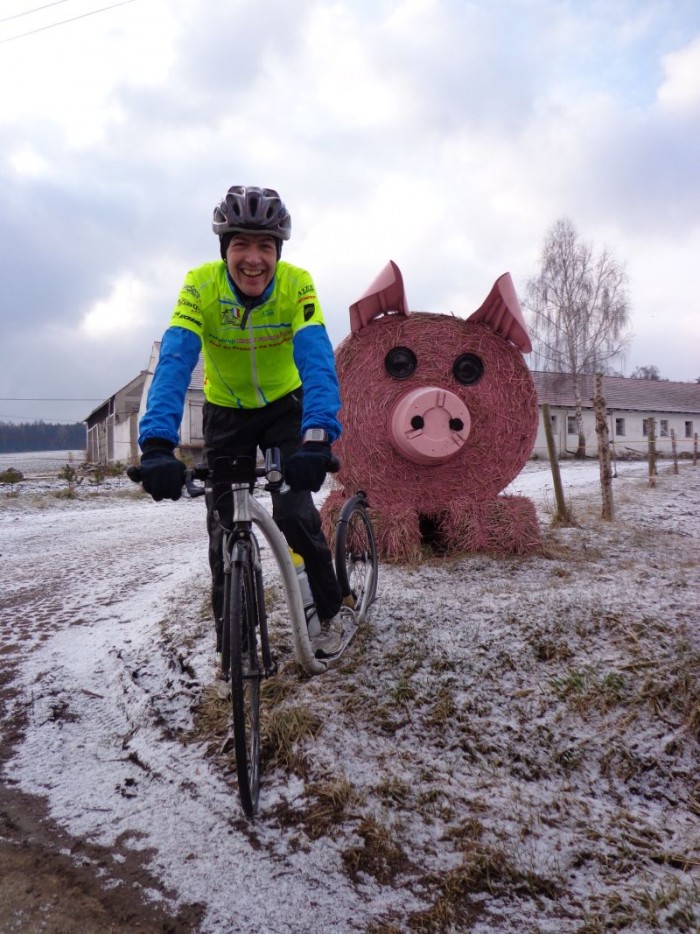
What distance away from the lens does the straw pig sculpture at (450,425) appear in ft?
13.3

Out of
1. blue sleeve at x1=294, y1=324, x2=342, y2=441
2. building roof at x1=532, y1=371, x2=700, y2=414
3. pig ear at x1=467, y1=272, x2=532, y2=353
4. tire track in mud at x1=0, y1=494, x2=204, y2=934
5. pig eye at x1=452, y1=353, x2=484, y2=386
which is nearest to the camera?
tire track in mud at x1=0, y1=494, x2=204, y2=934

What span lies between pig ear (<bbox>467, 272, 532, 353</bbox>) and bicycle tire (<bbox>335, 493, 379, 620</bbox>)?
172cm

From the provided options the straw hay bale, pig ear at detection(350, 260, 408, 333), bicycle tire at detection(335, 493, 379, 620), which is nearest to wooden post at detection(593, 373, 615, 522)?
the straw hay bale

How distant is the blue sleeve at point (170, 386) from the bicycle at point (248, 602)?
152mm

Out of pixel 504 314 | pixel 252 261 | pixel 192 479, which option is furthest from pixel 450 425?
pixel 192 479

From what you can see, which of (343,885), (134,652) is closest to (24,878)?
(343,885)

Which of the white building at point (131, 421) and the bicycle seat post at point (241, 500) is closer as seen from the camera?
the bicycle seat post at point (241, 500)

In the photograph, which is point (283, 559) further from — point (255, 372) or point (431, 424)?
point (431, 424)

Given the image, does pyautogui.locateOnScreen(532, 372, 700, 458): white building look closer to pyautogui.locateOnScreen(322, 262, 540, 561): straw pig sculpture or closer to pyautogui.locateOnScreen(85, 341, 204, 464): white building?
pyautogui.locateOnScreen(85, 341, 204, 464): white building

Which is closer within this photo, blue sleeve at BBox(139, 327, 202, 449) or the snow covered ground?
the snow covered ground

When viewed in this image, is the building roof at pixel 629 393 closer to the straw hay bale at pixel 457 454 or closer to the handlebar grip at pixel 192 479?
the straw hay bale at pixel 457 454

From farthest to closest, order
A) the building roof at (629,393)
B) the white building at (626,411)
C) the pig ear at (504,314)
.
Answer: the building roof at (629,393) → the white building at (626,411) → the pig ear at (504,314)

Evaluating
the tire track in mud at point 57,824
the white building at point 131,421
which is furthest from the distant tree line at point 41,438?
the tire track in mud at point 57,824

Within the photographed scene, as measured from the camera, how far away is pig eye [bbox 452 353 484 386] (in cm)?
418
